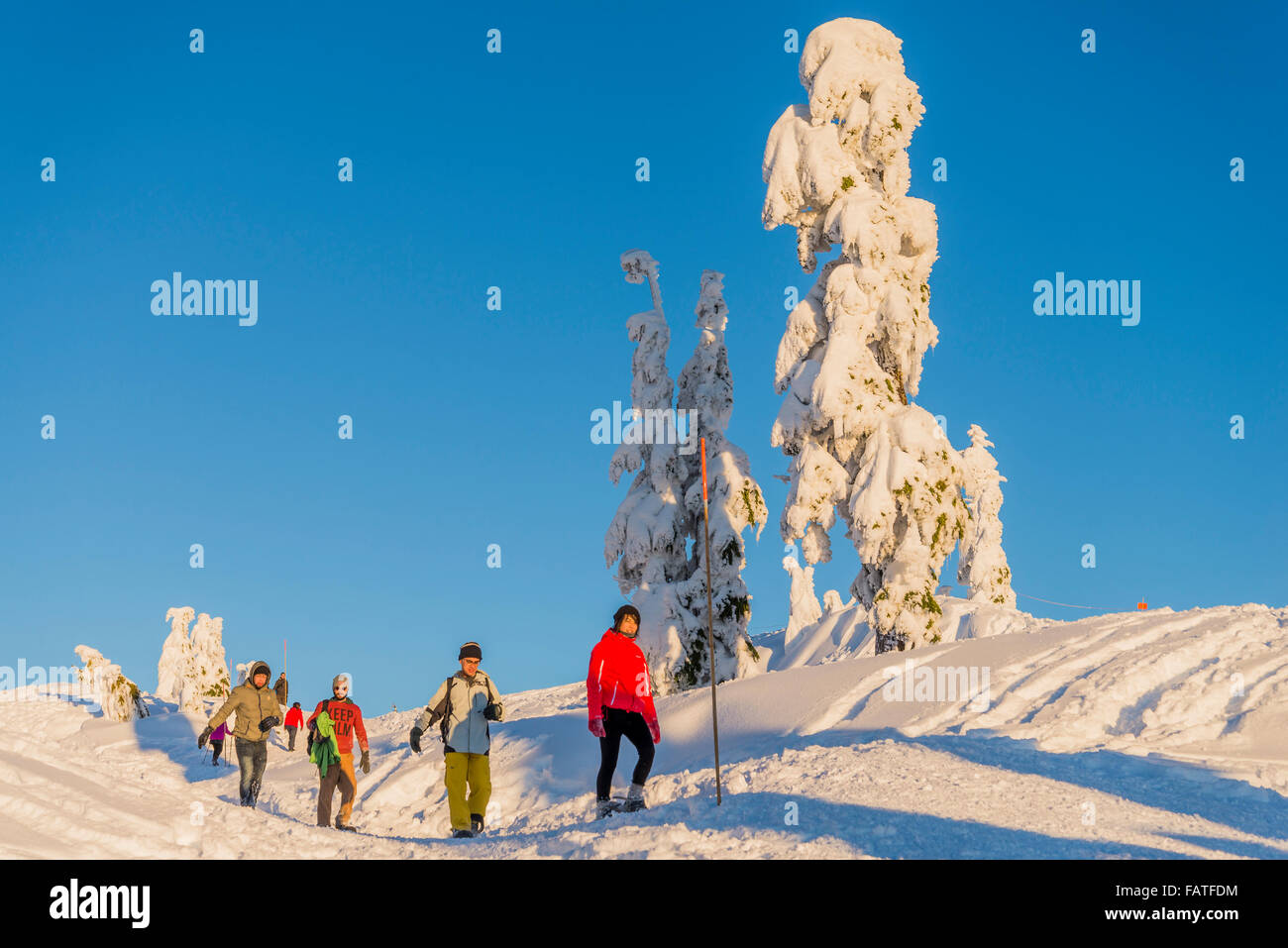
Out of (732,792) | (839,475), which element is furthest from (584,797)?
(839,475)

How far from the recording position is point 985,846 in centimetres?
708

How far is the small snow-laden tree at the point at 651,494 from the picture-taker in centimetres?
2453

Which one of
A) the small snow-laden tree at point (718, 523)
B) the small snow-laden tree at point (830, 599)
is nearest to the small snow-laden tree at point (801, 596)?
the small snow-laden tree at point (830, 599)

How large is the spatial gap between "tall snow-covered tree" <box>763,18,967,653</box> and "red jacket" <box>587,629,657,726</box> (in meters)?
11.8

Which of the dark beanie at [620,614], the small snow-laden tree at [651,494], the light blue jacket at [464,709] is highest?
the small snow-laden tree at [651,494]

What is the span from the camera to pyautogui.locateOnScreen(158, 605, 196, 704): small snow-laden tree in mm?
50062

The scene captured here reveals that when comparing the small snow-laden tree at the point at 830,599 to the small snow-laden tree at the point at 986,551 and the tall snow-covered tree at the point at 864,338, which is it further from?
the tall snow-covered tree at the point at 864,338

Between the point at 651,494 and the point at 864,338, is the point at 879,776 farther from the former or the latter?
the point at 651,494

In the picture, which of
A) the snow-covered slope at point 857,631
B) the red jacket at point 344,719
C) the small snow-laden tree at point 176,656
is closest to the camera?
the red jacket at point 344,719

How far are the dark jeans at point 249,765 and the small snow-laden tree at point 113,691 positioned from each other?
77.8 feet

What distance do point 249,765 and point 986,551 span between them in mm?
35549

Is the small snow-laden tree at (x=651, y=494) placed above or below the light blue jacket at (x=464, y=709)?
above

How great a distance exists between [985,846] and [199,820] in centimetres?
501
